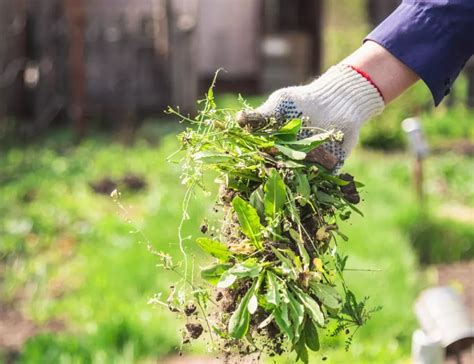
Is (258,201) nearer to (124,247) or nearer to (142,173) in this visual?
(124,247)

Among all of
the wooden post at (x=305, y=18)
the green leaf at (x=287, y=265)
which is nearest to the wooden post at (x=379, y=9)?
the wooden post at (x=305, y=18)

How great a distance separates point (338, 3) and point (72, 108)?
10161 mm

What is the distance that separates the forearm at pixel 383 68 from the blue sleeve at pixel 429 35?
2 cm

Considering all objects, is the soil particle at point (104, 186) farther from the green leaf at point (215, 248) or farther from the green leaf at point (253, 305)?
the green leaf at point (253, 305)

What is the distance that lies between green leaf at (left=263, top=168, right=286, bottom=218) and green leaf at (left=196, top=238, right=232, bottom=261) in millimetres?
122

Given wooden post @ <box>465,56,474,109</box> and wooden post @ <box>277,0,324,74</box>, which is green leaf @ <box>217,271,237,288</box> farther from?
wooden post @ <box>277,0,324,74</box>

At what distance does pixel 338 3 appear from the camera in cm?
2044

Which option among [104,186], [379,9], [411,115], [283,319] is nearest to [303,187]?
[283,319]

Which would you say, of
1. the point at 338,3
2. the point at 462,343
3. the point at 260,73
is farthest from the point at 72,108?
the point at 338,3

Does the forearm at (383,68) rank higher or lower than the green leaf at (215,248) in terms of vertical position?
higher

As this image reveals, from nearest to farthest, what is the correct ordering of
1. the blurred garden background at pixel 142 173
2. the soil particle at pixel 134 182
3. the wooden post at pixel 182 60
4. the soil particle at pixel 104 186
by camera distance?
the blurred garden background at pixel 142 173
the soil particle at pixel 104 186
the soil particle at pixel 134 182
the wooden post at pixel 182 60

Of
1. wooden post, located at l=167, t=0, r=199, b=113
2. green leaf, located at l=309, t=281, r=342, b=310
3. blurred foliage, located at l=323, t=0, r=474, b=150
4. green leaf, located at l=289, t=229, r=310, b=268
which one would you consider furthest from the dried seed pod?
wooden post, located at l=167, t=0, r=199, b=113

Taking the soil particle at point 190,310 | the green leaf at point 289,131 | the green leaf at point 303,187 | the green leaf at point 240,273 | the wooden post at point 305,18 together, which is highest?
the green leaf at point 289,131

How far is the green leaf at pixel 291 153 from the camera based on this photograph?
2.13 metres
